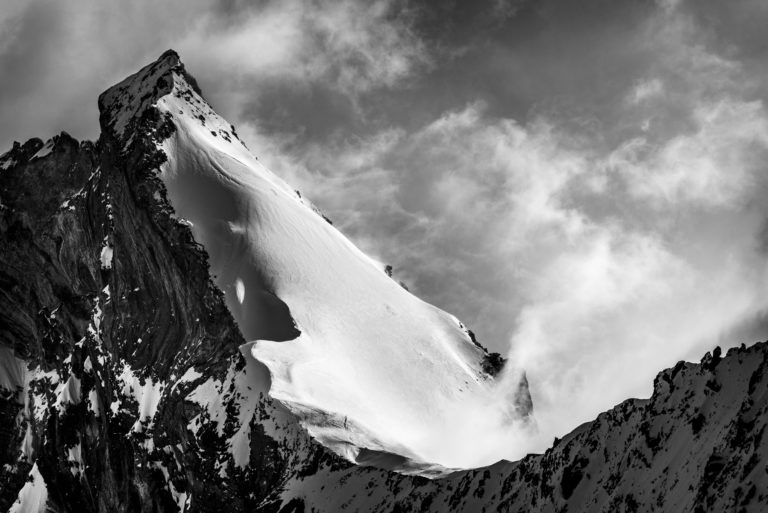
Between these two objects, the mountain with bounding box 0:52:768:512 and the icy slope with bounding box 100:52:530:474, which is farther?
the icy slope with bounding box 100:52:530:474

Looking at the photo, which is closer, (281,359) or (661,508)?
(661,508)

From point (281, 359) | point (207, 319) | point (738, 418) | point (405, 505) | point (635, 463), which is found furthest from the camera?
point (207, 319)

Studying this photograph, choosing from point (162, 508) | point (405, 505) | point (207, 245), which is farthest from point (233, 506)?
point (207, 245)

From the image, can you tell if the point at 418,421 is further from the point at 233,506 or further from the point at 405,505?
the point at 405,505

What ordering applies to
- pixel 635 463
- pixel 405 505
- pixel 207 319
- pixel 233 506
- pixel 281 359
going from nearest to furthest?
pixel 635 463 < pixel 405 505 < pixel 233 506 < pixel 281 359 < pixel 207 319

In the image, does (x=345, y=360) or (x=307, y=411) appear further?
(x=345, y=360)

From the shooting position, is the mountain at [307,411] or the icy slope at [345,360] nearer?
the mountain at [307,411]

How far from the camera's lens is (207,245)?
194625mm

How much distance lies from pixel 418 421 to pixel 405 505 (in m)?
44.2

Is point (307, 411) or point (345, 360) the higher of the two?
point (345, 360)

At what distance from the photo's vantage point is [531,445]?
19325 centimetres

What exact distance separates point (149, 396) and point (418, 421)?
4287 cm

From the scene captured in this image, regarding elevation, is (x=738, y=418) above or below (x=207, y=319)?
below

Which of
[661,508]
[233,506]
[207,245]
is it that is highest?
[207,245]
